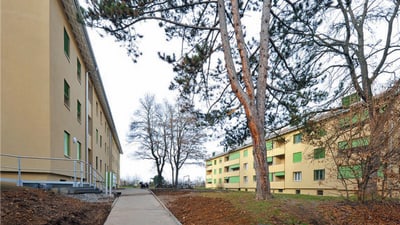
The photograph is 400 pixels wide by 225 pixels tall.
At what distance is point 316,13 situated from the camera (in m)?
12.6

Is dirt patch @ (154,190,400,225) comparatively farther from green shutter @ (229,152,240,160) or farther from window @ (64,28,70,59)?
green shutter @ (229,152,240,160)

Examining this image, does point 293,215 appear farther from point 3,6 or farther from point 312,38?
point 3,6

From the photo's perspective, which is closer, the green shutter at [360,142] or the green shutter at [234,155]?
the green shutter at [360,142]

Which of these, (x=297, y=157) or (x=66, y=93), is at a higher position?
(x=66, y=93)

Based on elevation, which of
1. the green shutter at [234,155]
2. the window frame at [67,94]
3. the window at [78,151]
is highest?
the window frame at [67,94]

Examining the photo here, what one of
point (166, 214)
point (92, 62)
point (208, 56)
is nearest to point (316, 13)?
point (208, 56)

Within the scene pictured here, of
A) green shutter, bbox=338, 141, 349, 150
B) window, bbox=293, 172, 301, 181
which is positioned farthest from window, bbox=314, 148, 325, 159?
window, bbox=293, 172, 301, 181

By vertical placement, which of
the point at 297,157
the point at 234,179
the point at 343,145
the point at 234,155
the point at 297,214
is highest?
the point at 343,145

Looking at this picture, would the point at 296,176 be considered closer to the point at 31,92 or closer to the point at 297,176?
the point at 297,176

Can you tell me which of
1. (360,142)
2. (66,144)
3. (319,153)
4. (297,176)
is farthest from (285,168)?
(360,142)

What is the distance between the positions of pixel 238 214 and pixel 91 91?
63.3 feet

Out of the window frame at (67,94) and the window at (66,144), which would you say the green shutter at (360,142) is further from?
the window frame at (67,94)

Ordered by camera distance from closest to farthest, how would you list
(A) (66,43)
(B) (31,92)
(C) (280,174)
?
(B) (31,92) → (A) (66,43) → (C) (280,174)

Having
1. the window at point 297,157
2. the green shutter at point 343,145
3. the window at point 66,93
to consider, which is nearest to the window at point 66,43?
the window at point 66,93
